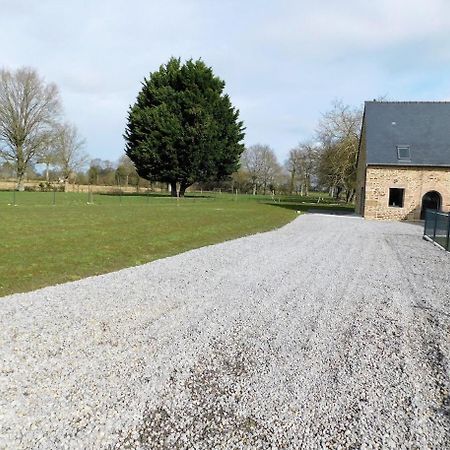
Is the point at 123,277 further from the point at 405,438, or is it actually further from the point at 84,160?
the point at 84,160

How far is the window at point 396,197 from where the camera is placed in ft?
78.4

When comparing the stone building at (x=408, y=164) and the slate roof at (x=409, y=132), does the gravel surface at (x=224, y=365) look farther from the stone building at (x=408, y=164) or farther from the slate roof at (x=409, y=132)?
the slate roof at (x=409, y=132)

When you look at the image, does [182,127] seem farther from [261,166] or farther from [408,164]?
[261,166]

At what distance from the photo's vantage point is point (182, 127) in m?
36.2

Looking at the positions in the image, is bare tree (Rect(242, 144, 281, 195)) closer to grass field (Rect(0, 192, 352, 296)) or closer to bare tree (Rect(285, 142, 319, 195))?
bare tree (Rect(285, 142, 319, 195))

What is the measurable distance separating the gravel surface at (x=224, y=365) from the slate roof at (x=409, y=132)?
64.9ft

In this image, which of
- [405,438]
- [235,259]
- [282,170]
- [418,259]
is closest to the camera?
[405,438]

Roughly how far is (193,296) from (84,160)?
55.1 meters

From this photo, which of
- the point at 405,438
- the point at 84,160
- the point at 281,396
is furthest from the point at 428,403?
the point at 84,160

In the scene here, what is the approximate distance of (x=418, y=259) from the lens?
9.38 meters

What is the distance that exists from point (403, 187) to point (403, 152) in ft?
7.97

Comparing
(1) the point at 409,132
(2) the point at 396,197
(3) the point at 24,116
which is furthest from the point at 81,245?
(3) the point at 24,116

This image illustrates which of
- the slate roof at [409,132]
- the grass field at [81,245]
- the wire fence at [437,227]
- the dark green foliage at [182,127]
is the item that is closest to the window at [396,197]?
the slate roof at [409,132]

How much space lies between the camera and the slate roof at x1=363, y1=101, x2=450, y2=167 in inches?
917
